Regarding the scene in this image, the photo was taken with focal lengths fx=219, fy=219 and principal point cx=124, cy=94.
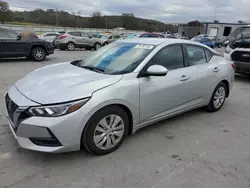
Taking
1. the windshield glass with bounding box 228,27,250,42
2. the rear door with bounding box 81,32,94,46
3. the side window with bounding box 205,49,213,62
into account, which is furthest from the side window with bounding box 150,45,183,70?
the rear door with bounding box 81,32,94,46

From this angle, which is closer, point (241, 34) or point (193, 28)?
point (241, 34)

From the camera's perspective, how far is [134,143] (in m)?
3.27

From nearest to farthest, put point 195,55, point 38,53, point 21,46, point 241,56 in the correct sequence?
point 195,55 → point 241,56 → point 21,46 → point 38,53

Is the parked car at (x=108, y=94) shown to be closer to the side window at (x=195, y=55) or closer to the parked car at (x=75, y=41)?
the side window at (x=195, y=55)

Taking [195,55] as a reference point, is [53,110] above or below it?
below

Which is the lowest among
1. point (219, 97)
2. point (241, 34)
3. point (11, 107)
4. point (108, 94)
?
point (219, 97)

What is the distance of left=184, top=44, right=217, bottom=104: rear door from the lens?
3.88 meters

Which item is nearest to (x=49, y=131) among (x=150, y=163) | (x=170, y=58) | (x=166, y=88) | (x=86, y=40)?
(x=150, y=163)

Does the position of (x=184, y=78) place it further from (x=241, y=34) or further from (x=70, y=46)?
(x=70, y=46)

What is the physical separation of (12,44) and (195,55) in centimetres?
871

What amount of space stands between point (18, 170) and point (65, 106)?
958mm

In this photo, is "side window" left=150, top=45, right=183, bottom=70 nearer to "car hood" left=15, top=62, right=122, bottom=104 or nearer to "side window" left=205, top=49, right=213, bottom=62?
"car hood" left=15, top=62, right=122, bottom=104

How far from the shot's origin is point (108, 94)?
2.72 m

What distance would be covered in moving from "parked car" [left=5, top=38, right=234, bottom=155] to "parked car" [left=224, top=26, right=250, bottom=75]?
4000 millimetres
